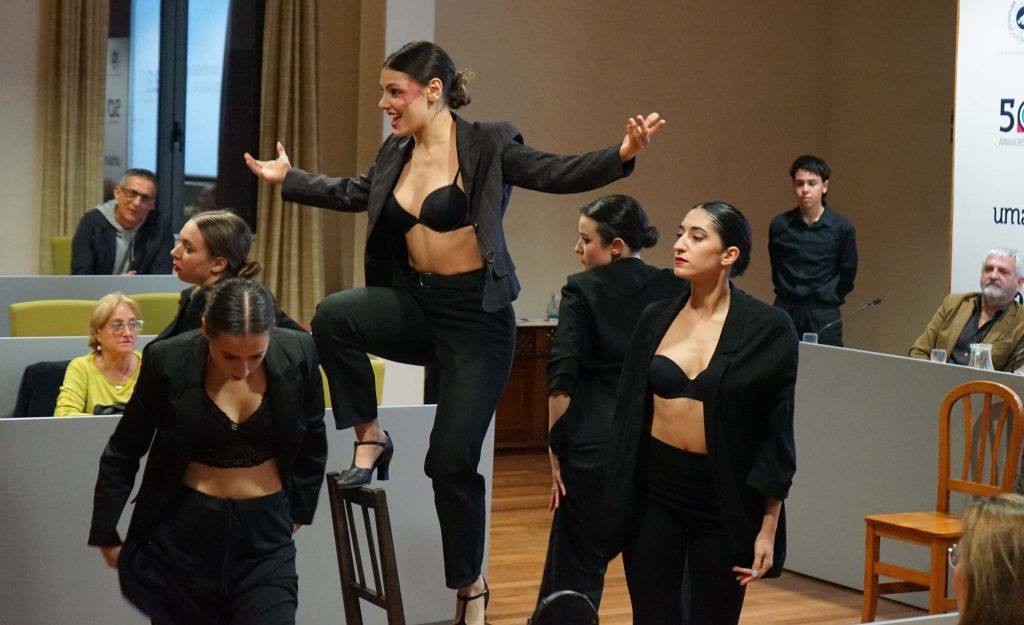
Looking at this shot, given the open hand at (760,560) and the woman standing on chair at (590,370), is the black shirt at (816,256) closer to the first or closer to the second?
the woman standing on chair at (590,370)

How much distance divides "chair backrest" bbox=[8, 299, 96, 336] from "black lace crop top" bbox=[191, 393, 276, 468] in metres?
3.13

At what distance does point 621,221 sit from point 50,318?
306cm

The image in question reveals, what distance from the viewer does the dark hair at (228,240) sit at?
154 inches

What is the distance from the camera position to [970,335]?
6102 millimetres

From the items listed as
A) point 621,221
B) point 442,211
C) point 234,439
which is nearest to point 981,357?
point 621,221

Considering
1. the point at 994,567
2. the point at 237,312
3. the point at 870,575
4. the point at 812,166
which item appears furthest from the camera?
the point at 812,166

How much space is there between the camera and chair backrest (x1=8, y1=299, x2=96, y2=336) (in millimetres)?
6039

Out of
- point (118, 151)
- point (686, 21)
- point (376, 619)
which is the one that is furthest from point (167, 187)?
point (376, 619)

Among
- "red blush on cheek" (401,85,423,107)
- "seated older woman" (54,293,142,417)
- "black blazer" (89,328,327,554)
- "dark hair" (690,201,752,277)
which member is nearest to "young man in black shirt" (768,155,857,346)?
"seated older woman" (54,293,142,417)

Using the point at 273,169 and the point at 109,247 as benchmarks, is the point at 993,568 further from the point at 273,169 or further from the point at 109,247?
the point at 109,247

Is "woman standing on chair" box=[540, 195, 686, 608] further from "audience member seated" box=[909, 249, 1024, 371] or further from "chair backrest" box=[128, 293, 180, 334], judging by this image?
"chair backrest" box=[128, 293, 180, 334]

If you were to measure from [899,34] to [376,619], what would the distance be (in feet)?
20.5

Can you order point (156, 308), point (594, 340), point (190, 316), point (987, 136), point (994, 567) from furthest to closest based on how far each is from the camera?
point (987, 136) < point (156, 308) < point (594, 340) < point (190, 316) < point (994, 567)

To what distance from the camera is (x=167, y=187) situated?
9047 mm
